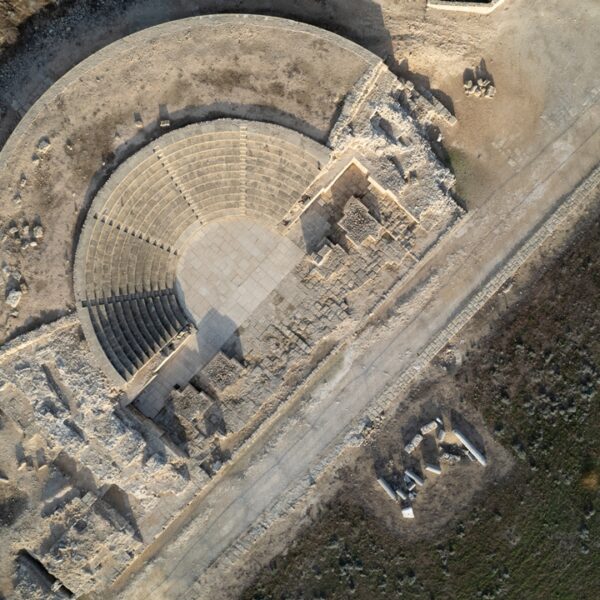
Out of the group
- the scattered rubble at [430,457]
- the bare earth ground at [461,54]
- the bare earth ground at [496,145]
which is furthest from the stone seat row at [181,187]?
the scattered rubble at [430,457]

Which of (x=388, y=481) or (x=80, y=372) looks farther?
(x=388, y=481)

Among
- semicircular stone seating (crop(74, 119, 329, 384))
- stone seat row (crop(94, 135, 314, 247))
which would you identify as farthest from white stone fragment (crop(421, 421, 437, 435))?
stone seat row (crop(94, 135, 314, 247))

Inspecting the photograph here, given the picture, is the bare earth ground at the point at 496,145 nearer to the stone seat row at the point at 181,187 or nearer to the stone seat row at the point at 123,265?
the stone seat row at the point at 181,187

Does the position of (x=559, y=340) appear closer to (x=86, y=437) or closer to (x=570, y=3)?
(x=570, y=3)

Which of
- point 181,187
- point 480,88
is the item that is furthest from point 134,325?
point 480,88

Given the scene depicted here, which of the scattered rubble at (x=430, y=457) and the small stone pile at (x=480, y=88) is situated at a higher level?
the small stone pile at (x=480, y=88)

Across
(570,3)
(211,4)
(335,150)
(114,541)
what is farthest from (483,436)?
(211,4)

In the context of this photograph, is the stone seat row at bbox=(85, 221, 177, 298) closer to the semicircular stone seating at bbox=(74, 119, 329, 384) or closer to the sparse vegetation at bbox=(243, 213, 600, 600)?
the semicircular stone seating at bbox=(74, 119, 329, 384)
